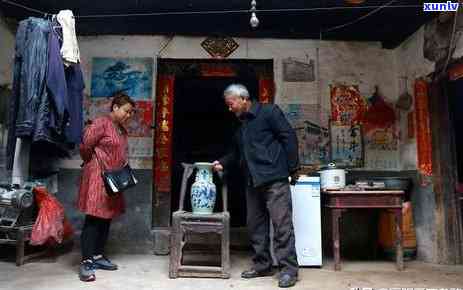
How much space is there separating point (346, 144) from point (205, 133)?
328cm

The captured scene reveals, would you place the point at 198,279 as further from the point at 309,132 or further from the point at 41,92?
the point at 309,132

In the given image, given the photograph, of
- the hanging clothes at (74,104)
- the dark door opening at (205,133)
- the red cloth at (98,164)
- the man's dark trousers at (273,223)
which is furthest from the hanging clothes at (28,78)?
the dark door opening at (205,133)

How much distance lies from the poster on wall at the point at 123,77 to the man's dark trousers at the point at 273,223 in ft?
6.23

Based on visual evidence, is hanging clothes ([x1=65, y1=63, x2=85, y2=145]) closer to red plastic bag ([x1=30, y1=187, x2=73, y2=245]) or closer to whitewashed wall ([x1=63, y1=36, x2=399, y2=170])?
red plastic bag ([x1=30, y1=187, x2=73, y2=245])

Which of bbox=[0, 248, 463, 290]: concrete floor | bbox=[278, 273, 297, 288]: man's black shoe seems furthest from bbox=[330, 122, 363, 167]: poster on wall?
bbox=[278, 273, 297, 288]: man's black shoe

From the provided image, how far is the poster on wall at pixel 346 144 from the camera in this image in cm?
455

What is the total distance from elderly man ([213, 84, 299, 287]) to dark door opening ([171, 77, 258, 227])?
2314mm

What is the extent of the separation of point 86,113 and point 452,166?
3840 millimetres

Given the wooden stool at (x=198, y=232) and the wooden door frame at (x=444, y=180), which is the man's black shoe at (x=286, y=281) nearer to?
the wooden stool at (x=198, y=232)

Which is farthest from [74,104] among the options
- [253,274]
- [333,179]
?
[333,179]

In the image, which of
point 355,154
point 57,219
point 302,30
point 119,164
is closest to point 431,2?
point 302,30

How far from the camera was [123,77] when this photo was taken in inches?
179

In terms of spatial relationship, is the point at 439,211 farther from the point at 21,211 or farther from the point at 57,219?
the point at 21,211

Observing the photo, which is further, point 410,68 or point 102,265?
point 410,68
